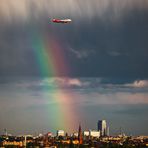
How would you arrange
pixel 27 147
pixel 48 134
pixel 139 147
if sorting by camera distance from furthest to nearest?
pixel 48 134 < pixel 139 147 < pixel 27 147

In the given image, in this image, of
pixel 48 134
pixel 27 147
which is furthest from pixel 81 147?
pixel 48 134

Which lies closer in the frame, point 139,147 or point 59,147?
point 59,147

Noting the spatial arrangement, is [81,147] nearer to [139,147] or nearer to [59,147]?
[59,147]

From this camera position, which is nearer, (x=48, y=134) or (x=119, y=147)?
(x=119, y=147)

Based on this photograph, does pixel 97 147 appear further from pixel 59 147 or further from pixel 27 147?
pixel 27 147

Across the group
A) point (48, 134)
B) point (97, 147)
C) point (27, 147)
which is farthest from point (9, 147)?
point (48, 134)

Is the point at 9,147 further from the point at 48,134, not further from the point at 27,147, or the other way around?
the point at 48,134

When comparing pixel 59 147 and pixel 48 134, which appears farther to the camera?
pixel 48 134

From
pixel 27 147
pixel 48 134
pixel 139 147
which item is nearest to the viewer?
pixel 27 147
